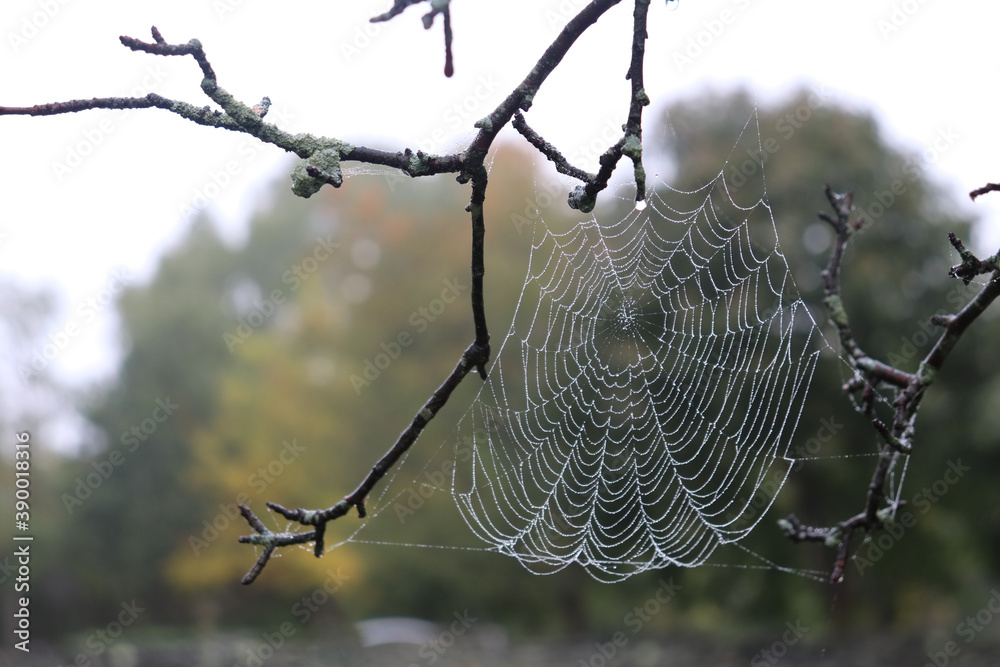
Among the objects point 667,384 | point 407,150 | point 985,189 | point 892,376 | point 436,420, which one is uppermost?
point 985,189

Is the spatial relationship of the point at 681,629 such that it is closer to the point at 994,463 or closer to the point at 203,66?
the point at 994,463

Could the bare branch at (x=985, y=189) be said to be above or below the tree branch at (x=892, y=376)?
above

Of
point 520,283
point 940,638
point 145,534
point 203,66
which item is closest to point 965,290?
point 940,638

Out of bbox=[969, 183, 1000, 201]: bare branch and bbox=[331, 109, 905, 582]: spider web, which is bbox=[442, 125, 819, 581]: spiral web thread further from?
bbox=[969, 183, 1000, 201]: bare branch

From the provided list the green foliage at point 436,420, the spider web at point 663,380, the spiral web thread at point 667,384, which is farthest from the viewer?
the green foliage at point 436,420

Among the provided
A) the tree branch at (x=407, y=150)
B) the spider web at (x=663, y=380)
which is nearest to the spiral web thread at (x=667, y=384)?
the spider web at (x=663, y=380)

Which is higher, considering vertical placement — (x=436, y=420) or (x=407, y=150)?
(x=407, y=150)

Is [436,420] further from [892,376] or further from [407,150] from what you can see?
[407,150]

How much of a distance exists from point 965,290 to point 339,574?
12.9m

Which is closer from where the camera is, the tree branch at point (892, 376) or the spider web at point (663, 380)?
the tree branch at point (892, 376)

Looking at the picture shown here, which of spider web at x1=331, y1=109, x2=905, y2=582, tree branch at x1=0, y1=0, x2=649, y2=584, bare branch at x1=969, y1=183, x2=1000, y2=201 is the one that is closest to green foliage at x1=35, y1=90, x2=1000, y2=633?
spider web at x1=331, y1=109, x2=905, y2=582

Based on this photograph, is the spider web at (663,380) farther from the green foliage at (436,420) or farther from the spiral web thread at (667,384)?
the green foliage at (436,420)

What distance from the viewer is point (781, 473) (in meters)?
12.2

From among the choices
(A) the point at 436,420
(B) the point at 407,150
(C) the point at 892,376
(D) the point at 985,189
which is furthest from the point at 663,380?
(B) the point at 407,150
